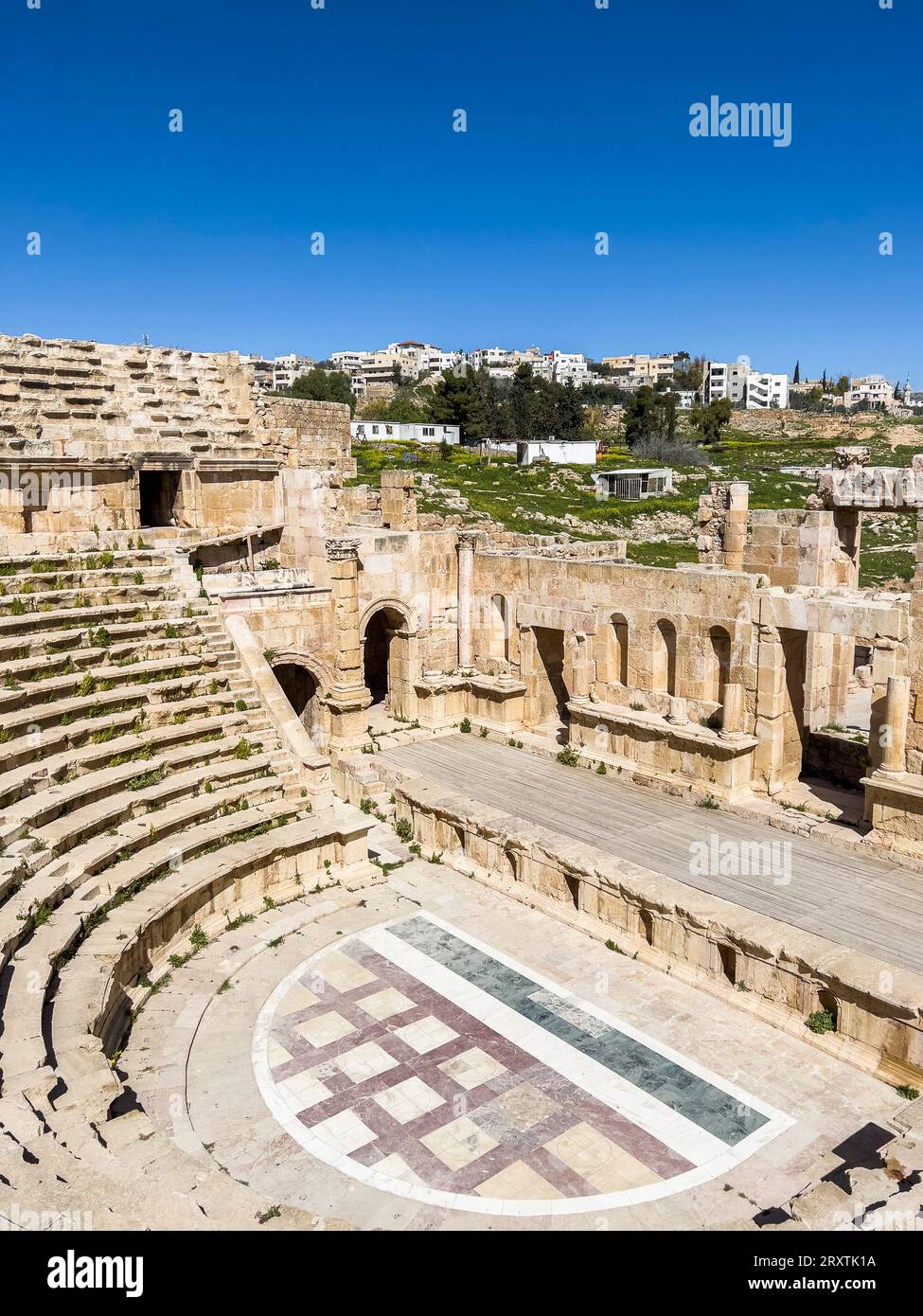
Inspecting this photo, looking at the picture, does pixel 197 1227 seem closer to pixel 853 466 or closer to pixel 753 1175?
pixel 753 1175

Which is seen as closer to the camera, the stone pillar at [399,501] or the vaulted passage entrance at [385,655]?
the vaulted passage entrance at [385,655]

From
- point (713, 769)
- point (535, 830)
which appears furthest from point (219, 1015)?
point (713, 769)

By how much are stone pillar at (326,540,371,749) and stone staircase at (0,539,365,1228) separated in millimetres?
2934

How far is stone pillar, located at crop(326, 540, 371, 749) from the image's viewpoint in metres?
18.2

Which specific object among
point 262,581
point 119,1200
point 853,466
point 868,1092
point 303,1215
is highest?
point 853,466

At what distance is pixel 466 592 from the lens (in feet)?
66.7

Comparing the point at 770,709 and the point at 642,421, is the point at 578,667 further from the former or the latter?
the point at 642,421

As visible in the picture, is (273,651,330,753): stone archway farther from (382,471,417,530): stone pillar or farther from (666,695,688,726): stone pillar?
(666,695,688,726): stone pillar

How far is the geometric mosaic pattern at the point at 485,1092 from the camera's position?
7660 mm

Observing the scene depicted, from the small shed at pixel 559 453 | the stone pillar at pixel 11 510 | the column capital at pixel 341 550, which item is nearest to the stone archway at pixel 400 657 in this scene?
the column capital at pixel 341 550

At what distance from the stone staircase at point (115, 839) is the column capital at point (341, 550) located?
110 inches

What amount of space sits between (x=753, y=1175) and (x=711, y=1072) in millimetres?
1409

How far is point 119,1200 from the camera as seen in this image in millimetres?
5930

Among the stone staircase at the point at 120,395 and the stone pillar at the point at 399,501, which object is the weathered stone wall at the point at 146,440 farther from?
the stone pillar at the point at 399,501
